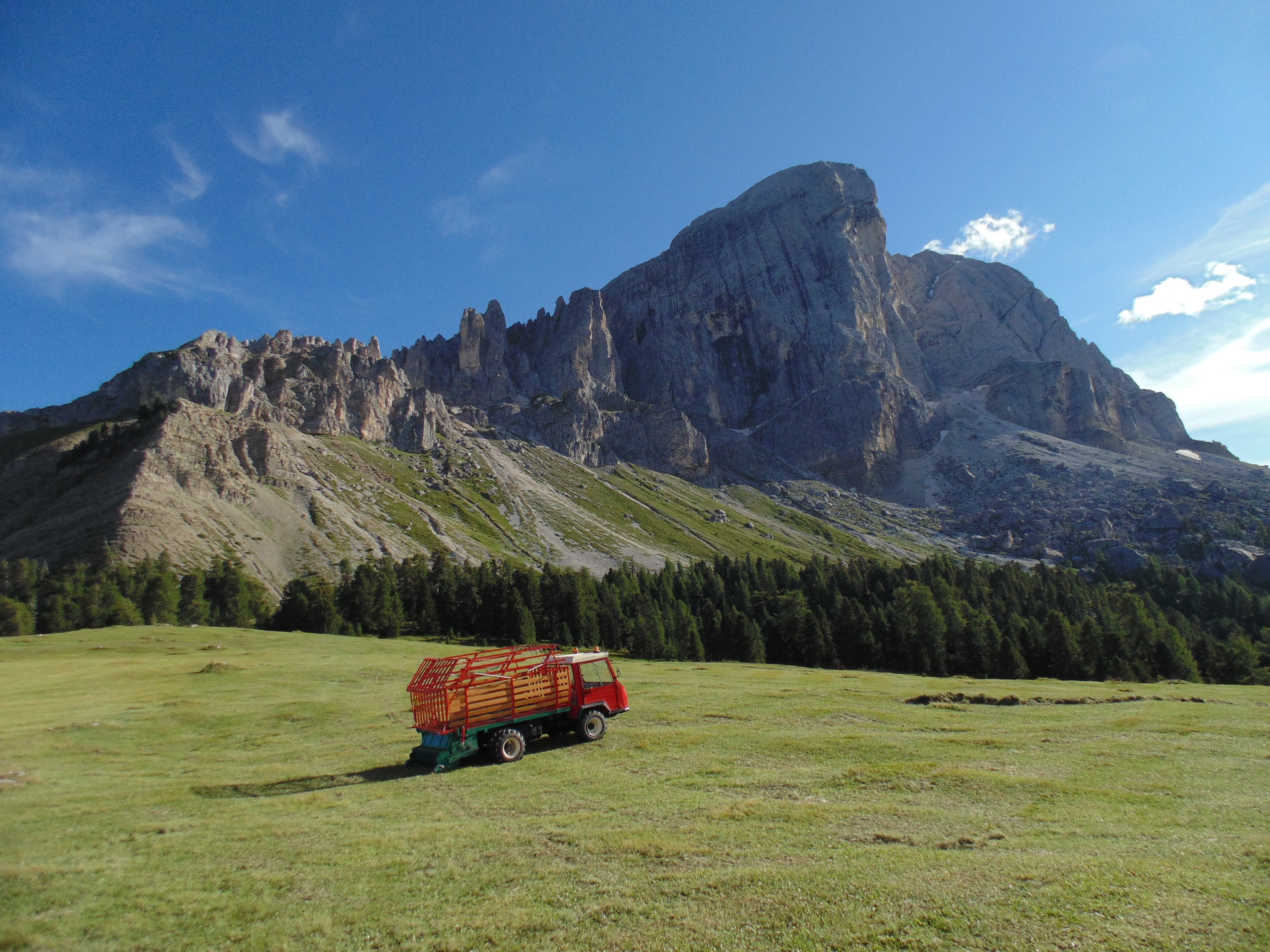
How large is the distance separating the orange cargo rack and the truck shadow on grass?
1314mm

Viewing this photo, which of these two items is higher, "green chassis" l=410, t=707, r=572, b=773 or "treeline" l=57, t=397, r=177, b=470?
"treeline" l=57, t=397, r=177, b=470

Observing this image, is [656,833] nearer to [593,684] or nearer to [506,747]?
[506,747]

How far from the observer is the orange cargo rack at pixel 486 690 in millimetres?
20859

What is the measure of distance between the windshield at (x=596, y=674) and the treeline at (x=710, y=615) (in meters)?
55.9

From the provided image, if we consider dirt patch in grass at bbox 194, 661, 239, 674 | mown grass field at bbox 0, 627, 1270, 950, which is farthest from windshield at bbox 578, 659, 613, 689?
dirt patch in grass at bbox 194, 661, 239, 674

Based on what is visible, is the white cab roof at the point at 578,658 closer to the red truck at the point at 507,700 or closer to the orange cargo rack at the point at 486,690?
the red truck at the point at 507,700

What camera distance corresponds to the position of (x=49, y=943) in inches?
349

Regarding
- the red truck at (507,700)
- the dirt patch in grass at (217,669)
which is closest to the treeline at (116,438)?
the dirt patch in grass at (217,669)

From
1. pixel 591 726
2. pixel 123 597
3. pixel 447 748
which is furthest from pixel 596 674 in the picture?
pixel 123 597

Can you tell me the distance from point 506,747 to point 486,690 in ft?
6.86

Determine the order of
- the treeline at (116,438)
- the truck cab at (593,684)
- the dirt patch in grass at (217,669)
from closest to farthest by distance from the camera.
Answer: the truck cab at (593,684) → the dirt patch in grass at (217,669) → the treeline at (116,438)

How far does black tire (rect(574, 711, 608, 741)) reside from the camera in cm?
2359

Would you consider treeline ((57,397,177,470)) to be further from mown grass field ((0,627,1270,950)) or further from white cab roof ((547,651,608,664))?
white cab roof ((547,651,608,664))

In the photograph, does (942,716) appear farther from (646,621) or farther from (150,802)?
(646,621)
